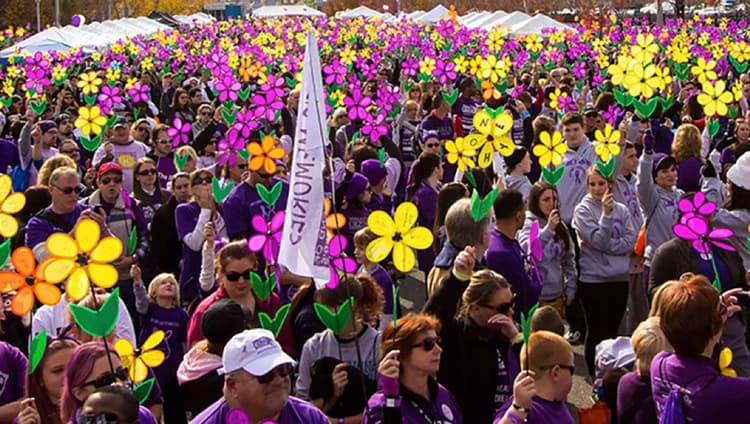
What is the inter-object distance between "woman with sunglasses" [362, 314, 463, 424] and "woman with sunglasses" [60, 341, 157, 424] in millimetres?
820

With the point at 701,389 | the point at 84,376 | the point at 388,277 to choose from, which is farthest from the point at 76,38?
the point at 701,389

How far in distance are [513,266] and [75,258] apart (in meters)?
2.39

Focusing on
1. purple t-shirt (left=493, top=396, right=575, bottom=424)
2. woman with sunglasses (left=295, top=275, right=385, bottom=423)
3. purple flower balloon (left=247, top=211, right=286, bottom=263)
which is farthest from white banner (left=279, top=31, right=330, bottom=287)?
purple t-shirt (left=493, top=396, right=575, bottom=424)

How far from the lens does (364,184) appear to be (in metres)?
7.35

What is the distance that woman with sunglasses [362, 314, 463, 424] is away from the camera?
147 inches

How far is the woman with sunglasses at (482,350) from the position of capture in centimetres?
445

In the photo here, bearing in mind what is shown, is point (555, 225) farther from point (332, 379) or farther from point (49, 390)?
point (49, 390)

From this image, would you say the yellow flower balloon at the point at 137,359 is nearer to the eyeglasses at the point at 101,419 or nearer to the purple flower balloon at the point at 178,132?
the eyeglasses at the point at 101,419

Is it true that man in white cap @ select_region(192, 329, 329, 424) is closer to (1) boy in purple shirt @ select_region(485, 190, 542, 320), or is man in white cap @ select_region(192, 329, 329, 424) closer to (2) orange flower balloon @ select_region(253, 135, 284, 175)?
(1) boy in purple shirt @ select_region(485, 190, 542, 320)

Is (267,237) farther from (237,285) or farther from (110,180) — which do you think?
(110,180)

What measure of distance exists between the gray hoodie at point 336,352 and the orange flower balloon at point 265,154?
7.32 ft

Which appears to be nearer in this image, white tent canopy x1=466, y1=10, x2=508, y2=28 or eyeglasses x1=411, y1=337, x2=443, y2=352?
eyeglasses x1=411, y1=337, x2=443, y2=352

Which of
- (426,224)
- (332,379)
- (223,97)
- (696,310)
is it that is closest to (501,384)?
(332,379)

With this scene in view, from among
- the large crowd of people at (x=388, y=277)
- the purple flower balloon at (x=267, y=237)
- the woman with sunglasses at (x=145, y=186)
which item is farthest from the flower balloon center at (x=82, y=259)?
the woman with sunglasses at (x=145, y=186)
